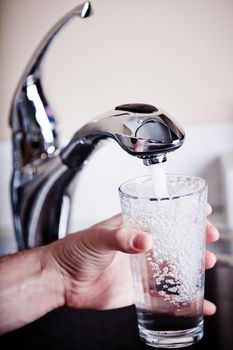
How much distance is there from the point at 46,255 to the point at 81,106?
1.67 ft

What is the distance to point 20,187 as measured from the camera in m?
0.90

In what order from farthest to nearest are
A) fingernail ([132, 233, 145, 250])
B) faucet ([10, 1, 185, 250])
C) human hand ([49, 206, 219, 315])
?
faucet ([10, 1, 185, 250])
human hand ([49, 206, 219, 315])
fingernail ([132, 233, 145, 250])

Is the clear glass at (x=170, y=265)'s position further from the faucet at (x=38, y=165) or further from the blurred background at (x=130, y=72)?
the blurred background at (x=130, y=72)

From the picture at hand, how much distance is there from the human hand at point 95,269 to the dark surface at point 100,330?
0.06 ft

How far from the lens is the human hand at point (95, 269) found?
653 mm

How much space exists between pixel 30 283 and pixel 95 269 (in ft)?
0.29

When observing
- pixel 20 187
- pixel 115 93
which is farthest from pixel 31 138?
pixel 115 93

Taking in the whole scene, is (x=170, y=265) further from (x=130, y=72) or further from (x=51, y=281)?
(x=130, y=72)

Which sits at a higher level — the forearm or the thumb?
the thumb

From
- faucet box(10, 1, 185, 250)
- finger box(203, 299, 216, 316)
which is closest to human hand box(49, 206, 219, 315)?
finger box(203, 299, 216, 316)

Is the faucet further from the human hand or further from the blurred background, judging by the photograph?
the blurred background

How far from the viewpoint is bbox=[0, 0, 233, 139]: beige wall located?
1.13m

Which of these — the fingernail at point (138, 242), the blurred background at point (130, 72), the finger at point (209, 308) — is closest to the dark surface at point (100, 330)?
the finger at point (209, 308)

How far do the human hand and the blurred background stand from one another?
0.39 m
